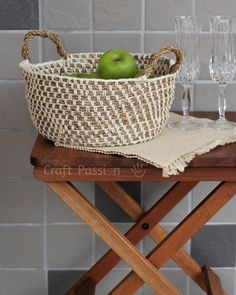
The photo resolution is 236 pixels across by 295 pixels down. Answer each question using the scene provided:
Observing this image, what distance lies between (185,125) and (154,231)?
325 mm

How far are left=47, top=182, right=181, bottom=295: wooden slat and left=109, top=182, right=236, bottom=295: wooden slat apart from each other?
0.02 metres

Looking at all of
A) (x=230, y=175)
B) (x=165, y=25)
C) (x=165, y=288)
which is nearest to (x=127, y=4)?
(x=165, y=25)

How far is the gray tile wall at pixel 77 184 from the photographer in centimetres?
140

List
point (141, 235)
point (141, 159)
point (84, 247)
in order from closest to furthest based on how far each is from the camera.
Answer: point (141, 159) < point (141, 235) < point (84, 247)

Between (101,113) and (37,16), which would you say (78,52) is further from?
(101,113)

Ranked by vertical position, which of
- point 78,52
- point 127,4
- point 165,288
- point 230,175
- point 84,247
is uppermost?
point 127,4

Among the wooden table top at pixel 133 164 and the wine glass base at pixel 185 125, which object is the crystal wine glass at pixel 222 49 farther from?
the wooden table top at pixel 133 164

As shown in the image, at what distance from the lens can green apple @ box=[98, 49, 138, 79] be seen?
111 centimetres

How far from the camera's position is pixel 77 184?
1505 mm

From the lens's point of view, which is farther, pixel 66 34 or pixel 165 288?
pixel 66 34

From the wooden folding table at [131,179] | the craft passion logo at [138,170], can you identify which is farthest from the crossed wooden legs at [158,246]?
the craft passion logo at [138,170]

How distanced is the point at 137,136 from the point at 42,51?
1.37ft

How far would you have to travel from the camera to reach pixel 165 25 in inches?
55.4

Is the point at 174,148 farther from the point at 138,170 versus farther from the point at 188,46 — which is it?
the point at 188,46
